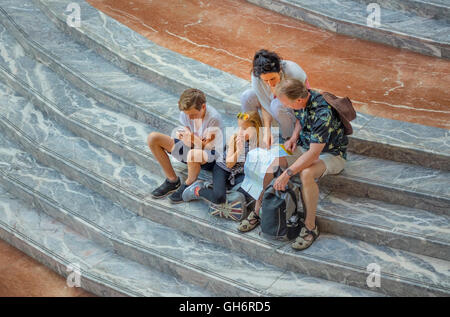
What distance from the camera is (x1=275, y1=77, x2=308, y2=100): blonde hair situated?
469 cm

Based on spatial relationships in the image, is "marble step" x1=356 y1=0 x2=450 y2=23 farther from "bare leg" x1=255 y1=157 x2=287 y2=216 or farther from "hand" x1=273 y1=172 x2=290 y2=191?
"hand" x1=273 y1=172 x2=290 y2=191

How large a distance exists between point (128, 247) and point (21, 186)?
1.30 meters

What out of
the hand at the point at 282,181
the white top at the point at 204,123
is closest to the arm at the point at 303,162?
the hand at the point at 282,181

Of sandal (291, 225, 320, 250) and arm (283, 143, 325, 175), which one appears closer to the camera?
arm (283, 143, 325, 175)

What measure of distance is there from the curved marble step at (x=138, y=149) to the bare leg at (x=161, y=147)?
9.8 inches

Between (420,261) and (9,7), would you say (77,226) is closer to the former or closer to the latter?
(420,261)

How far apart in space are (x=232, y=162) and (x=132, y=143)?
3.88ft

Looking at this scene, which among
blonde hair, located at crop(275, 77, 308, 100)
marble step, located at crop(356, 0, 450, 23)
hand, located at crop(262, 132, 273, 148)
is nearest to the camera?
blonde hair, located at crop(275, 77, 308, 100)

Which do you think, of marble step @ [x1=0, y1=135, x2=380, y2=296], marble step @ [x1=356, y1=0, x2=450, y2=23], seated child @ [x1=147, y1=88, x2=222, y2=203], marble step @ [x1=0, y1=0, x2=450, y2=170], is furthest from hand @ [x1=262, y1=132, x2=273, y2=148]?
marble step @ [x1=356, y1=0, x2=450, y2=23]

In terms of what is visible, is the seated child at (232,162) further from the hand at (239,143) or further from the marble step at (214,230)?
the marble step at (214,230)

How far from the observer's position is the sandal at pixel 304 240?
4965 millimetres

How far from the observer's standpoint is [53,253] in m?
5.57

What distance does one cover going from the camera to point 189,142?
17.7ft
